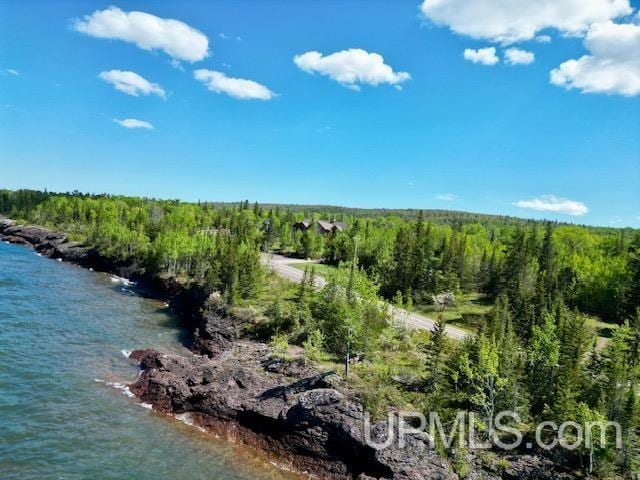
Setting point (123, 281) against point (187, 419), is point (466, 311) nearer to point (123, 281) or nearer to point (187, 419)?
point (187, 419)

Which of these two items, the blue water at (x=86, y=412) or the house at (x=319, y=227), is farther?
the house at (x=319, y=227)

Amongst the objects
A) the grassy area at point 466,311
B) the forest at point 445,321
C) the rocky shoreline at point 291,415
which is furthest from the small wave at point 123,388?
the grassy area at point 466,311

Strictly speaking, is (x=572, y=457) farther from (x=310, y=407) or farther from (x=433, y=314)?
(x=433, y=314)

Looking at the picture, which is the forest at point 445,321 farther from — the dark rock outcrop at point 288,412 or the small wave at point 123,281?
the small wave at point 123,281

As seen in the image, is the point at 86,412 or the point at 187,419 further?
the point at 187,419

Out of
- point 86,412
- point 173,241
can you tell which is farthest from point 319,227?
point 86,412
